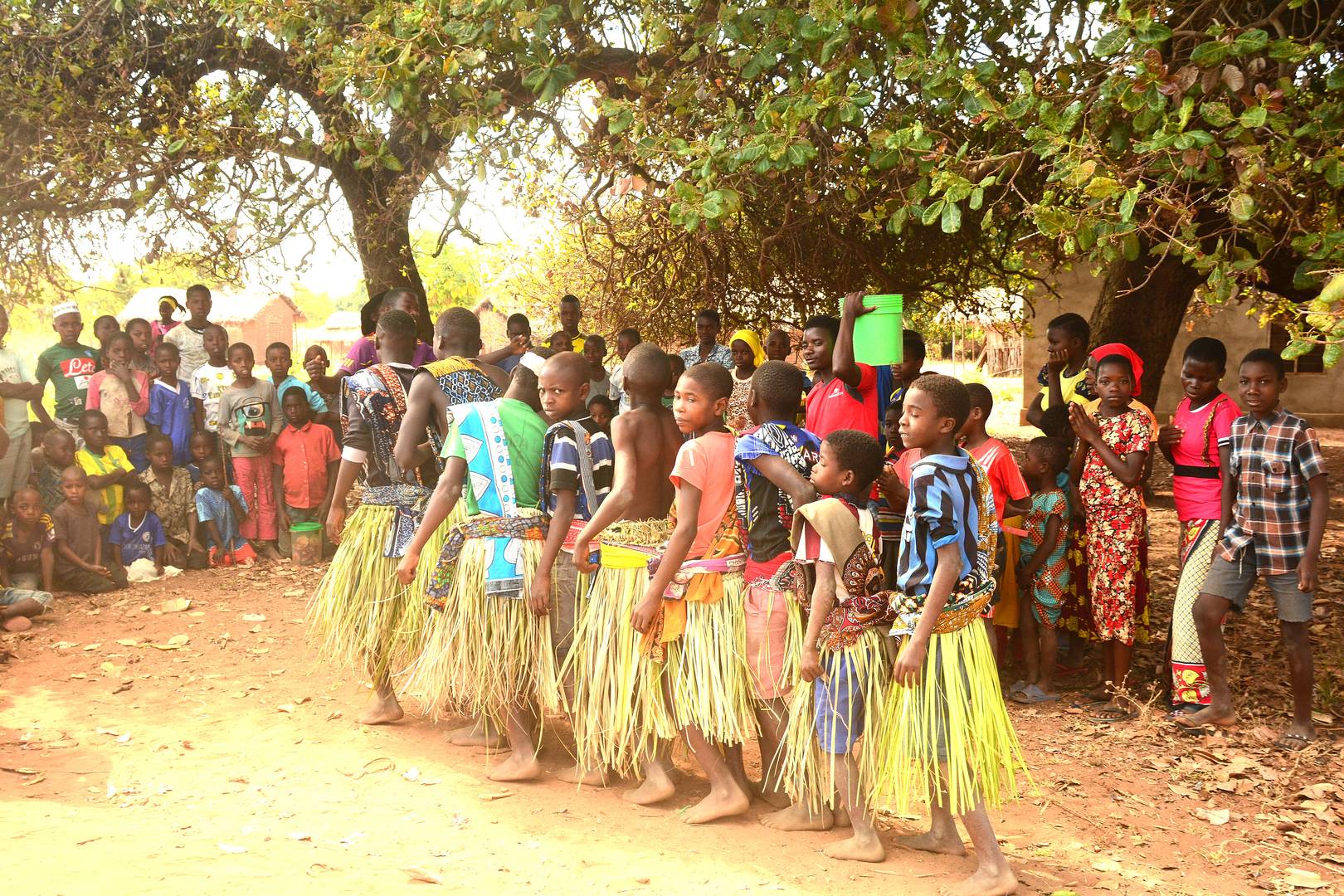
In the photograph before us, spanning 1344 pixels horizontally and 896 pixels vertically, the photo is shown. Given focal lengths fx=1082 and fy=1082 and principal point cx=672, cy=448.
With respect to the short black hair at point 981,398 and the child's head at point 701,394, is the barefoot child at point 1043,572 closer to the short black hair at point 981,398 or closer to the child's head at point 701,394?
the short black hair at point 981,398

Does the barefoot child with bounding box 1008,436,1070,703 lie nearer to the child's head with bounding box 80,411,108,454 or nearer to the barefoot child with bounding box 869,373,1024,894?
Result: the barefoot child with bounding box 869,373,1024,894

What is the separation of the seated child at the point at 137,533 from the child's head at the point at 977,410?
18.8 ft

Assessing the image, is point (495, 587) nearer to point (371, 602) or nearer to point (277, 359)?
point (371, 602)

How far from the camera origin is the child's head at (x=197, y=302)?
330 inches

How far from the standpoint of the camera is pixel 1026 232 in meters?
7.83

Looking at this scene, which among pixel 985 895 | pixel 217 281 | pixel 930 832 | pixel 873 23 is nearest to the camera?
pixel 985 895

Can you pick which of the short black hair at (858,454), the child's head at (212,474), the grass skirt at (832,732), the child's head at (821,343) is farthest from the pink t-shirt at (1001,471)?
the child's head at (212,474)

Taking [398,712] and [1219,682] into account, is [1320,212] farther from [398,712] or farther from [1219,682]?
[398,712]

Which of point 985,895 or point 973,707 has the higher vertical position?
point 973,707

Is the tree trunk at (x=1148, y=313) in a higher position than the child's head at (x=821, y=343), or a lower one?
higher

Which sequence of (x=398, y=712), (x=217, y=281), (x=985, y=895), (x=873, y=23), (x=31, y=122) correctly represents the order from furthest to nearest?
(x=217, y=281) → (x=31, y=122) → (x=398, y=712) → (x=873, y=23) → (x=985, y=895)

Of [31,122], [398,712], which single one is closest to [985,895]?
[398,712]

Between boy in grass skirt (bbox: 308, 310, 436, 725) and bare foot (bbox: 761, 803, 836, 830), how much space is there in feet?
5.94

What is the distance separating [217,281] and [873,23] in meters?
6.18
